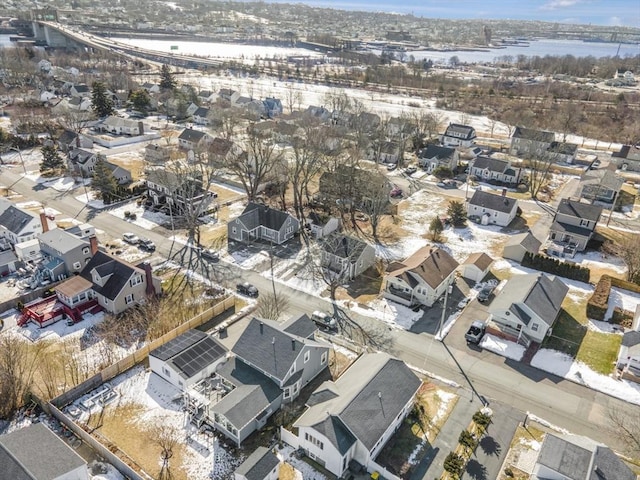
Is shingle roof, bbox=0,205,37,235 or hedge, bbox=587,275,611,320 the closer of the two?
hedge, bbox=587,275,611,320

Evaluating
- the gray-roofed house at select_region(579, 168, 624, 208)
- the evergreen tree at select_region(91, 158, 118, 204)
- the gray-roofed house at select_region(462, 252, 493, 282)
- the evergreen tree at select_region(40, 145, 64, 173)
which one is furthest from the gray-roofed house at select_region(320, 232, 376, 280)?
the evergreen tree at select_region(40, 145, 64, 173)

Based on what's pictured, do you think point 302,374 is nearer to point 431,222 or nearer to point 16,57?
point 431,222

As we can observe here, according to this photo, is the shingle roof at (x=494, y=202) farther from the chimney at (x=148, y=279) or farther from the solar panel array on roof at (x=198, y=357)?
the chimney at (x=148, y=279)

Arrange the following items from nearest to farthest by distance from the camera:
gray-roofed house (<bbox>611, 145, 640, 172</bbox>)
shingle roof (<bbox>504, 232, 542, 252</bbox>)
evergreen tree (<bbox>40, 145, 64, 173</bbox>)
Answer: shingle roof (<bbox>504, 232, 542, 252</bbox>) → evergreen tree (<bbox>40, 145, 64, 173</bbox>) → gray-roofed house (<bbox>611, 145, 640, 172</bbox>)

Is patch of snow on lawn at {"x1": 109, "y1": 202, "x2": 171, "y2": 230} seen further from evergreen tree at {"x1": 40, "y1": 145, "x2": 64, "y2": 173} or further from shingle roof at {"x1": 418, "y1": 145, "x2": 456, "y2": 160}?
shingle roof at {"x1": 418, "y1": 145, "x2": 456, "y2": 160}

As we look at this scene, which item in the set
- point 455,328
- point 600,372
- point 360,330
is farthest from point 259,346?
point 600,372

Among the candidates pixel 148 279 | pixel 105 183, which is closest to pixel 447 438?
pixel 148 279
